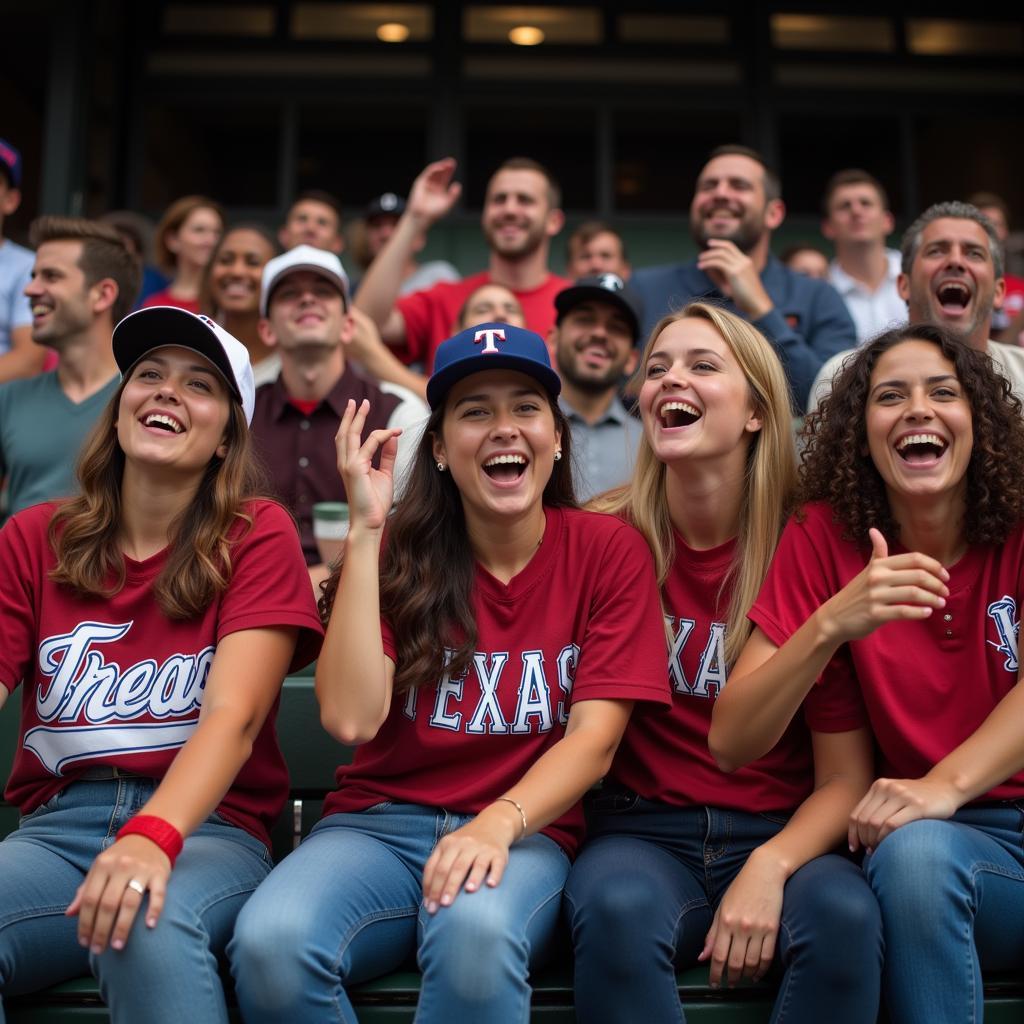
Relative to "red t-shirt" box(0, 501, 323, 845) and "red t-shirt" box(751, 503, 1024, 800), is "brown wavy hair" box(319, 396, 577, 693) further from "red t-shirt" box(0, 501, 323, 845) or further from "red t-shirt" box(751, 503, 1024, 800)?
"red t-shirt" box(751, 503, 1024, 800)

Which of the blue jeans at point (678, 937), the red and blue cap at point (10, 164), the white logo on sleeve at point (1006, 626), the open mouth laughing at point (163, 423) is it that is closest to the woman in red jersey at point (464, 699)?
the blue jeans at point (678, 937)

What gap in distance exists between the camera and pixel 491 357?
2617 millimetres

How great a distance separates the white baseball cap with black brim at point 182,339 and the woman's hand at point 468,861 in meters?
1.06

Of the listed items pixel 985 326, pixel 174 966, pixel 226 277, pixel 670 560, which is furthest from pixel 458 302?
pixel 174 966

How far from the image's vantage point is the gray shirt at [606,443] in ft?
13.9

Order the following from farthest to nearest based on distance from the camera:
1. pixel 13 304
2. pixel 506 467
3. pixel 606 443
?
pixel 13 304 < pixel 606 443 < pixel 506 467

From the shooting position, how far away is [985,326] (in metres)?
3.89

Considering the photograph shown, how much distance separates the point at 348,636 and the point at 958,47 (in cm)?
776

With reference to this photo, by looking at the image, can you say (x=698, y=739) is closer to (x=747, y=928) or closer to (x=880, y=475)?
(x=747, y=928)

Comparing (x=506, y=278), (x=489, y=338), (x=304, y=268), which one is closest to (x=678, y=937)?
(x=489, y=338)


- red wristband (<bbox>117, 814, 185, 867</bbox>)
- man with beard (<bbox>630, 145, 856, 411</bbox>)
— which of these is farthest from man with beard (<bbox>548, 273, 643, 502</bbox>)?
red wristband (<bbox>117, 814, 185, 867</bbox>)

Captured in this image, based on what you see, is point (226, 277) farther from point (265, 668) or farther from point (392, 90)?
point (392, 90)

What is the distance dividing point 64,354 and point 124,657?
2.10 metres

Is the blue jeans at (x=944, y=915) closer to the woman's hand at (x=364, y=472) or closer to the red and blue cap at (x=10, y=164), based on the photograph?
the woman's hand at (x=364, y=472)
